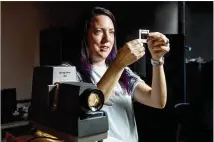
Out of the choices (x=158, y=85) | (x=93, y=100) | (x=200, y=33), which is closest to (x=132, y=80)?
(x=158, y=85)

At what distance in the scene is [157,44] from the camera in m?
0.86

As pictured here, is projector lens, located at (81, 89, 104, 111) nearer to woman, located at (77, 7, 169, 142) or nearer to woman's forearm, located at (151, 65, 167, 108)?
woman, located at (77, 7, 169, 142)

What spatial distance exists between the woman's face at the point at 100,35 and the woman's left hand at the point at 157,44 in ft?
0.41

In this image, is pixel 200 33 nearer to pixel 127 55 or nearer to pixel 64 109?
pixel 127 55

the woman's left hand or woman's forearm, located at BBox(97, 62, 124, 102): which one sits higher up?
the woman's left hand

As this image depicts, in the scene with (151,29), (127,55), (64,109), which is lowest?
(64,109)

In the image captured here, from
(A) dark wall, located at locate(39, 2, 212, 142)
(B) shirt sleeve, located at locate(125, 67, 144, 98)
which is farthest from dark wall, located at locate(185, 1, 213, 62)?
(B) shirt sleeve, located at locate(125, 67, 144, 98)

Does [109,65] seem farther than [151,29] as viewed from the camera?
No

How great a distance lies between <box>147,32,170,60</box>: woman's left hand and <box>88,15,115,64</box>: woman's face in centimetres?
12

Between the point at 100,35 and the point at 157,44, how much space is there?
0.60 ft

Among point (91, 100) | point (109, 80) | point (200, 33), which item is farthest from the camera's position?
point (200, 33)

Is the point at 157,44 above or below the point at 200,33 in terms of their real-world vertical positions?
below

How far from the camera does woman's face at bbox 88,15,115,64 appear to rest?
2.83ft

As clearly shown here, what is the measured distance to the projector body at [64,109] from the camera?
22.7 inches
